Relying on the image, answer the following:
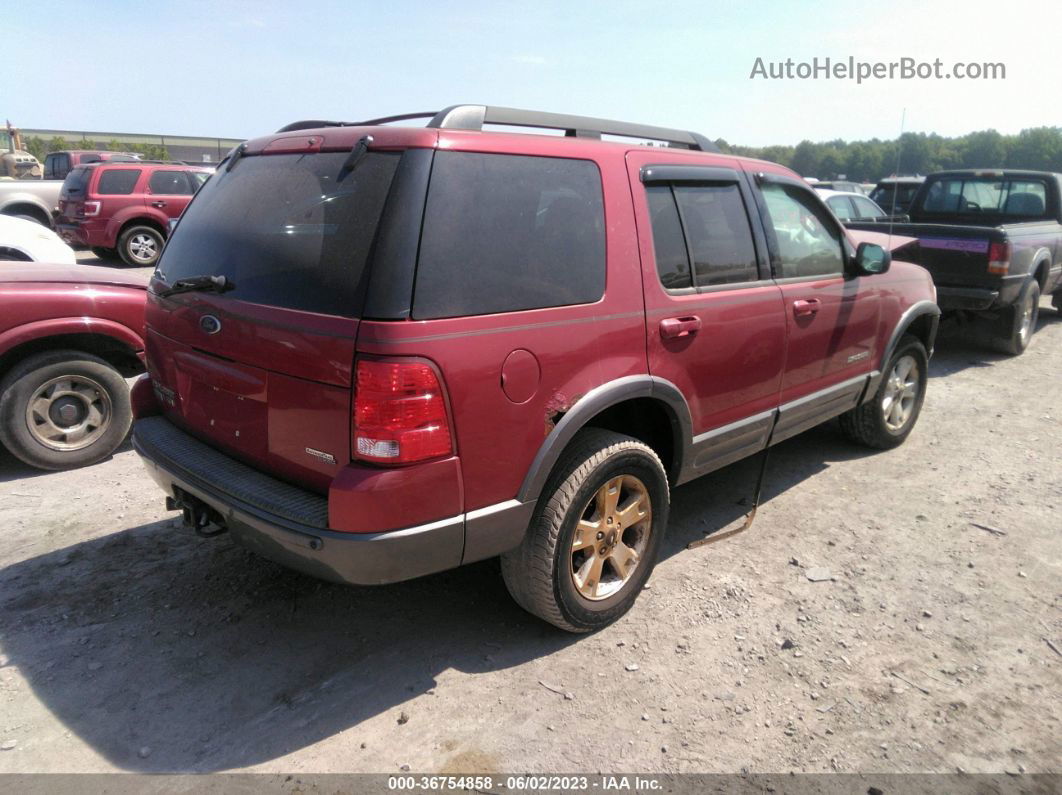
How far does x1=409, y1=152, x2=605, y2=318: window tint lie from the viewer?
→ 97.0 inches

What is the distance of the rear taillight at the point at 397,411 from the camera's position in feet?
7.70

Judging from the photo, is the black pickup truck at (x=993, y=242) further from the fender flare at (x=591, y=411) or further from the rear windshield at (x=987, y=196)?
the fender flare at (x=591, y=411)

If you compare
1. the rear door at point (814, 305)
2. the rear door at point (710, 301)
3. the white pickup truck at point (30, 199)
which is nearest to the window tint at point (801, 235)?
the rear door at point (814, 305)

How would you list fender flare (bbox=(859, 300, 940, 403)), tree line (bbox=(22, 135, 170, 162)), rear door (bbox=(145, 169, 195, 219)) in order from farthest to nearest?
tree line (bbox=(22, 135, 170, 162)) → rear door (bbox=(145, 169, 195, 219)) → fender flare (bbox=(859, 300, 940, 403))

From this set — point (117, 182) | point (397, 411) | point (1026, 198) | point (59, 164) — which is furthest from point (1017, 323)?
point (59, 164)

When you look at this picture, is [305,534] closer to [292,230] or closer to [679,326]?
[292,230]

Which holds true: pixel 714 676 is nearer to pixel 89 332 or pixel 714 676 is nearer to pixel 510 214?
pixel 510 214

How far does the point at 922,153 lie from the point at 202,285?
635 inches

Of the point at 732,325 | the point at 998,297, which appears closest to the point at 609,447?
the point at 732,325

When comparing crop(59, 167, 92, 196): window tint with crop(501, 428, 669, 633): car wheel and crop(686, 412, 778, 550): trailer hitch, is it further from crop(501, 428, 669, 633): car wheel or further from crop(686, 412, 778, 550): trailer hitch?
crop(501, 428, 669, 633): car wheel

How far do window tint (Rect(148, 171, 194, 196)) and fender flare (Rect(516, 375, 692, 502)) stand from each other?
1351 centimetres

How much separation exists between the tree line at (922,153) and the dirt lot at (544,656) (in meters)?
2.35

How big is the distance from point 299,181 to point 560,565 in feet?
5.69

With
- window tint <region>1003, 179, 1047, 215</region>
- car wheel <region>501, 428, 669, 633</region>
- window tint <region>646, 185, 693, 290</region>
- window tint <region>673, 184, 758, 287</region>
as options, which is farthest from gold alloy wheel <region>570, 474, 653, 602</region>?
window tint <region>1003, 179, 1047, 215</region>
